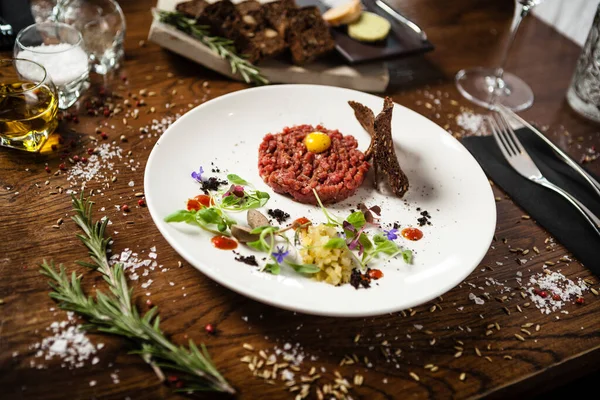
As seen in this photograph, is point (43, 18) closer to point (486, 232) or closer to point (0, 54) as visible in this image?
point (0, 54)

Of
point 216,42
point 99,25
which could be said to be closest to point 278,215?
point 216,42

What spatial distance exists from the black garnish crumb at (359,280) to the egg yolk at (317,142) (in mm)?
559

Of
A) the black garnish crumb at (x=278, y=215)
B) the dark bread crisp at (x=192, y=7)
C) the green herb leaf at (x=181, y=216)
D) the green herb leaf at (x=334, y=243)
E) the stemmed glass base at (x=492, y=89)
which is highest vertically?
the dark bread crisp at (x=192, y=7)

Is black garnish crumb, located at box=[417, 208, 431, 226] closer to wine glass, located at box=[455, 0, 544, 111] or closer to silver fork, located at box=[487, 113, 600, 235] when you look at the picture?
silver fork, located at box=[487, 113, 600, 235]

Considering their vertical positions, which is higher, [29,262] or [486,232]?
[486,232]

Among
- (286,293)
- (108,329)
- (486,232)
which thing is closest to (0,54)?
(108,329)

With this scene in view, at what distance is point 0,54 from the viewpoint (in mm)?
2578

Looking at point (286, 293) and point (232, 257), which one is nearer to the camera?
point (286, 293)

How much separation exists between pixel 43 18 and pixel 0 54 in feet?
1.26

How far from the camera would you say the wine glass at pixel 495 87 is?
2.84 metres

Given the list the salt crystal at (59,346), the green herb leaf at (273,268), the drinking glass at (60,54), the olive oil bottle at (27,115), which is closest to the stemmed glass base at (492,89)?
the green herb leaf at (273,268)

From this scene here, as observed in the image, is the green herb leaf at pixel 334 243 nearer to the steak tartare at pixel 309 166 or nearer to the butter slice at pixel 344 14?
the steak tartare at pixel 309 166

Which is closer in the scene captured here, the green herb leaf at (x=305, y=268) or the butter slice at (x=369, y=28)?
the green herb leaf at (x=305, y=268)

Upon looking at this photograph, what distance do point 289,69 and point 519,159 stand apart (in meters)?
1.14
